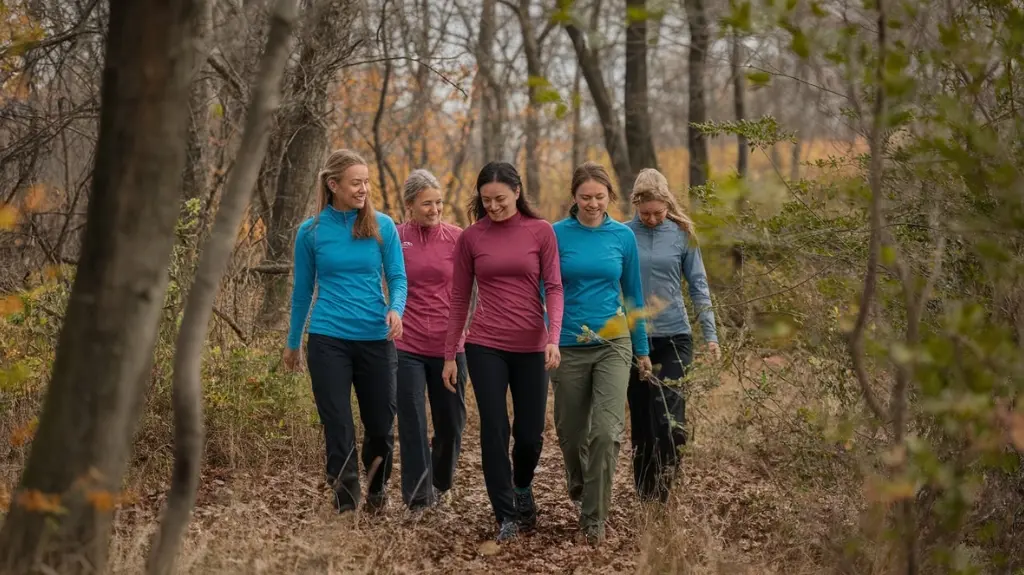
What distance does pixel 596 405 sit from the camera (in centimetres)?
616

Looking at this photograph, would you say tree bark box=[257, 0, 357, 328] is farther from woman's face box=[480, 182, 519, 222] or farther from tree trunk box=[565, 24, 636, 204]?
tree trunk box=[565, 24, 636, 204]

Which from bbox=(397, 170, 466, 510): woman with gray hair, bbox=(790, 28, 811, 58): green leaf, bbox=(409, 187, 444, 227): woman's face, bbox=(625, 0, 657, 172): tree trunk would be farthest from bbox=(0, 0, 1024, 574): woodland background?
bbox=(625, 0, 657, 172): tree trunk

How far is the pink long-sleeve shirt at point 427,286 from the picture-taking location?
6719 millimetres

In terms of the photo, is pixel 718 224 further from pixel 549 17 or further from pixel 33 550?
pixel 33 550

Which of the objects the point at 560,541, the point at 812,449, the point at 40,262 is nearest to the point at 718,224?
the point at 812,449

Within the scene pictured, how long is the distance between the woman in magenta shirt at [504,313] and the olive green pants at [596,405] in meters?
0.16

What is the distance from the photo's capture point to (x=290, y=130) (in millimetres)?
9164

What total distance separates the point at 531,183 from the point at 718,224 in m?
21.7

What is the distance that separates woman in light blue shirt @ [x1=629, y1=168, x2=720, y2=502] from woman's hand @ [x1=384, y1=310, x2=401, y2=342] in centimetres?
151

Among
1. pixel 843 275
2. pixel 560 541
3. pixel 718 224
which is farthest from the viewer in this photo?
pixel 560 541

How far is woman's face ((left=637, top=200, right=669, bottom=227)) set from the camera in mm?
6809

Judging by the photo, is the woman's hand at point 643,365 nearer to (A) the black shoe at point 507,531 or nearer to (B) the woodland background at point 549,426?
(B) the woodland background at point 549,426

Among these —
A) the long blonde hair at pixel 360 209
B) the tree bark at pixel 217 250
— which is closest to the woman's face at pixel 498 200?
the long blonde hair at pixel 360 209

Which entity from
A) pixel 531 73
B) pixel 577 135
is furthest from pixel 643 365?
pixel 577 135
